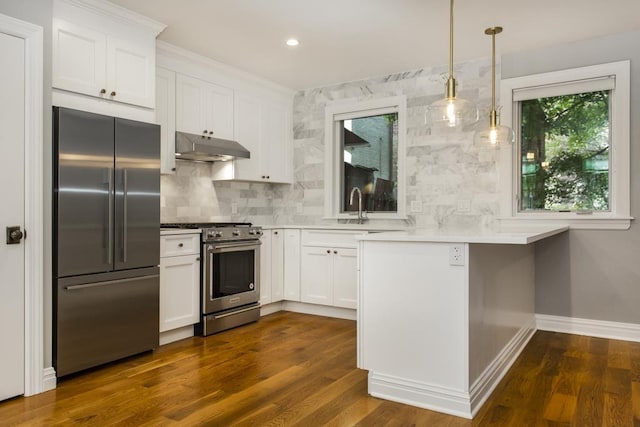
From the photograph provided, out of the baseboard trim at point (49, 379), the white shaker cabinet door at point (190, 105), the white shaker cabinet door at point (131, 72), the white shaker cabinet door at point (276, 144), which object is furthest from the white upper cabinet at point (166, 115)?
the baseboard trim at point (49, 379)

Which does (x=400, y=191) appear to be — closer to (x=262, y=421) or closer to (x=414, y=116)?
(x=414, y=116)

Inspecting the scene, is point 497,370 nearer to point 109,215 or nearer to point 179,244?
point 179,244

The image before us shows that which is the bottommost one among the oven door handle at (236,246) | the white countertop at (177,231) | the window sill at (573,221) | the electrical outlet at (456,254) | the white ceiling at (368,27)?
the oven door handle at (236,246)

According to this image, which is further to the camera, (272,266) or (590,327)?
(272,266)

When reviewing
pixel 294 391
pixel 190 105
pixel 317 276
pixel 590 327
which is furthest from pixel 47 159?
pixel 590 327

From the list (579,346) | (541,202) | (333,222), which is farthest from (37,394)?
(541,202)

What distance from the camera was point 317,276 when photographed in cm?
465

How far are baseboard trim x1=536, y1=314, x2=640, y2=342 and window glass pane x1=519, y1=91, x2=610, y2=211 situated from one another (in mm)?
974

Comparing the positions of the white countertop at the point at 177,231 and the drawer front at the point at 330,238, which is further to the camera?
the drawer front at the point at 330,238

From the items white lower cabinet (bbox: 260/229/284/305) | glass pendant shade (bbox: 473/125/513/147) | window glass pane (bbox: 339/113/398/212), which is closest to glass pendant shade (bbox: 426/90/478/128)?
glass pendant shade (bbox: 473/125/513/147)

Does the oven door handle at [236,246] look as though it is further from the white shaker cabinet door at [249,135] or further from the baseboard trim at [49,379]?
the baseboard trim at [49,379]

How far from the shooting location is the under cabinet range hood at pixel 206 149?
13.0 ft

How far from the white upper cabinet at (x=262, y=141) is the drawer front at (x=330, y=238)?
829 millimetres

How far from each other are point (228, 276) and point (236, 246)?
0.92 ft
